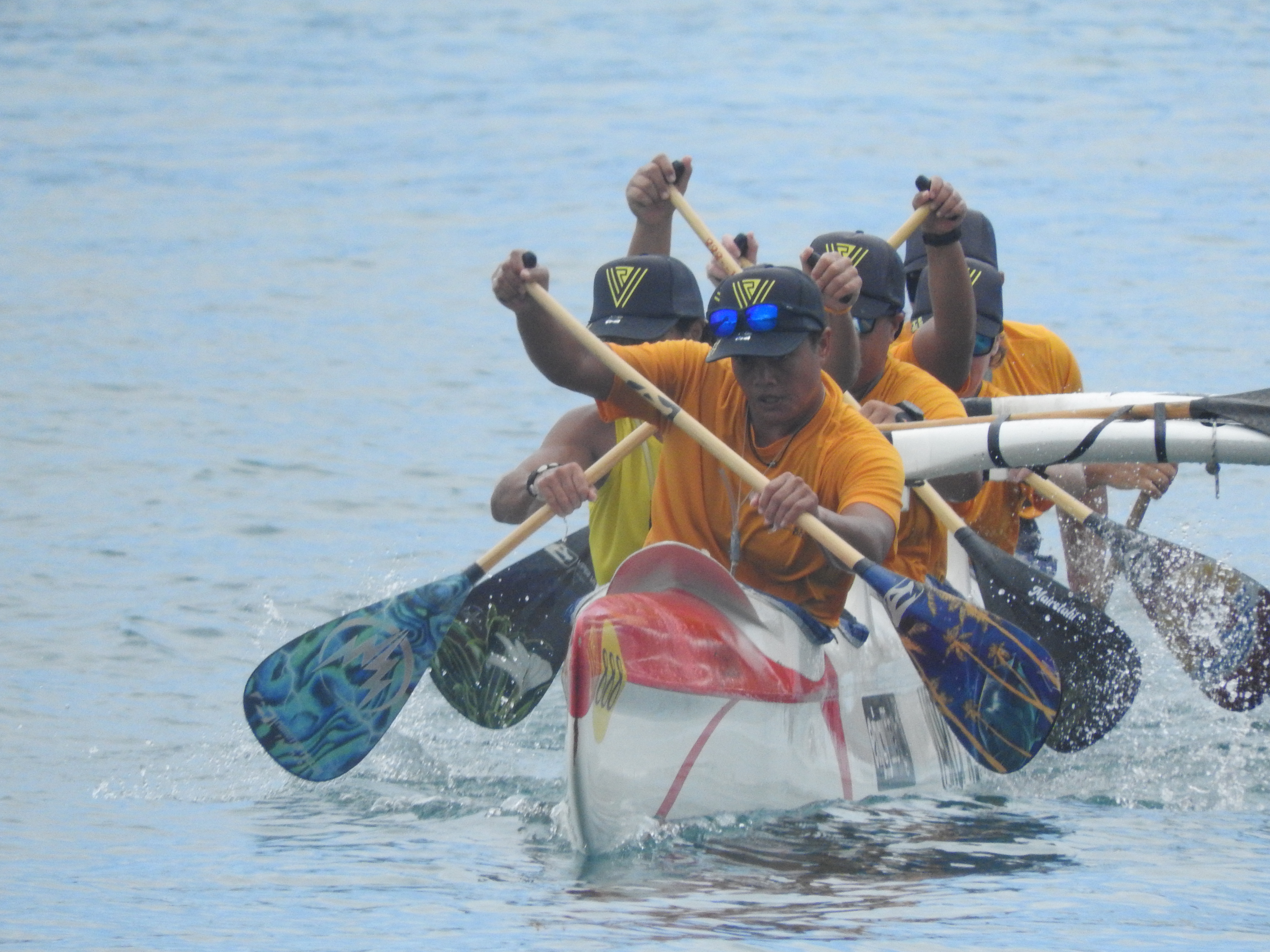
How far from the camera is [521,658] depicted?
7258mm

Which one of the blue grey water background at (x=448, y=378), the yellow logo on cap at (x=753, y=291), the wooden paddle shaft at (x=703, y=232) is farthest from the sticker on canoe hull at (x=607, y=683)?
the wooden paddle shaft at (x=703, y=232)

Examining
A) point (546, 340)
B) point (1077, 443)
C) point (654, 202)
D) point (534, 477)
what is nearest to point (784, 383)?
point (546, 340)

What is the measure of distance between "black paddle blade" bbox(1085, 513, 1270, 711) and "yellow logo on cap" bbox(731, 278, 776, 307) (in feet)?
7.69

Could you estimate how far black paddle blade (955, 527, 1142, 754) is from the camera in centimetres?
704

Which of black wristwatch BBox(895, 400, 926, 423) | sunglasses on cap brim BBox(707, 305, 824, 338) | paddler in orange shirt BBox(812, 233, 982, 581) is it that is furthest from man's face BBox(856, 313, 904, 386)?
sunglasses on cap brim BBox(707, 305, 824, 338)

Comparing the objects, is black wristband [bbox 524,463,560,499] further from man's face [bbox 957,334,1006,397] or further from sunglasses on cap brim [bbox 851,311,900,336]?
man's face [bbox 957,334,1006,397]

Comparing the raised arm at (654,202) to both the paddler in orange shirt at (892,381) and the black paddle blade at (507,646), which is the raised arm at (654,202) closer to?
the paddler in orange shirt at (892,381)

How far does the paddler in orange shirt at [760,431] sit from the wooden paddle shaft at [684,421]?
0.03 meters

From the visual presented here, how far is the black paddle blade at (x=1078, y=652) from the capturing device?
704cm

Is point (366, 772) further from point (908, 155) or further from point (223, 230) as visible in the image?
point (908, 155)

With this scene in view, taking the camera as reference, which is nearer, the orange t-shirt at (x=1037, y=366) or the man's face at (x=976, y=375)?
the man's face at (x=976, y=375)

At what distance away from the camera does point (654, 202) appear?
24.4 ft

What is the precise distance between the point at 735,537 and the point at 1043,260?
53.0 ft

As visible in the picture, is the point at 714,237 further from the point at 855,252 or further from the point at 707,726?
the point at 707,726
